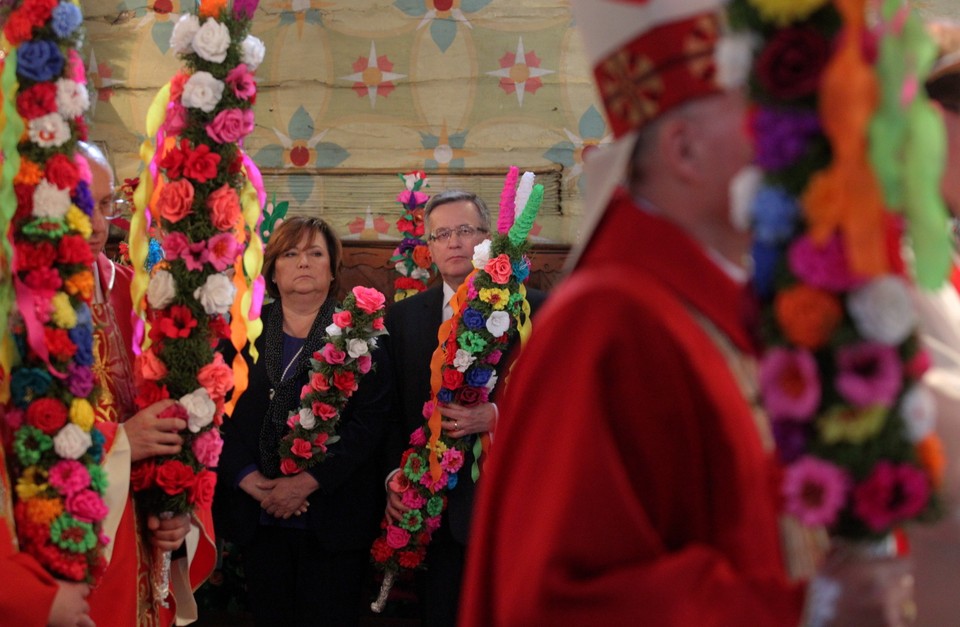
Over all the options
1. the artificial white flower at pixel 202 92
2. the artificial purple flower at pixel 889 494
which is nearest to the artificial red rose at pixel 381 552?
the artificial white flower at pixel 202 92

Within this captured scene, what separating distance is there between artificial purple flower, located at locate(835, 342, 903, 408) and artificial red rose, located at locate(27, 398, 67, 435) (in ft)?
7.14

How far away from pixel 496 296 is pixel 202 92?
1545 millimetres

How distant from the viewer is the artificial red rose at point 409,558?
470 cm

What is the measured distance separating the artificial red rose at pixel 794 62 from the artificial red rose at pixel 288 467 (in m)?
3.48

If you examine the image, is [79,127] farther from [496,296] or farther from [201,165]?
[496,296]

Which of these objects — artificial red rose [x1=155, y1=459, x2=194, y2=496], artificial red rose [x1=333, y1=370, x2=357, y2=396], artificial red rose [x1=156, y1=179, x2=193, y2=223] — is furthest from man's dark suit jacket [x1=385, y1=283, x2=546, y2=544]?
artificial red rose [x1=156, y1=179, x2=193, y2=223]

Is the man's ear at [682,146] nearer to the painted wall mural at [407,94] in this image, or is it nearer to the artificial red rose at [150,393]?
the artificial red rose at [150,393]

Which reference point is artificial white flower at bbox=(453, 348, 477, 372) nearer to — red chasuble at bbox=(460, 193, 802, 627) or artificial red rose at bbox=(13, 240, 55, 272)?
artificial red rose at bbox=(13, 240, 55, 272)

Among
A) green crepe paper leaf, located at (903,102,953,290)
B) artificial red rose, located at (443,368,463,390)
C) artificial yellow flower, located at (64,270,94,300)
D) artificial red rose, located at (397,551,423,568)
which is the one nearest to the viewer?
green crepe paper leaf, located at (903,102,953,290)

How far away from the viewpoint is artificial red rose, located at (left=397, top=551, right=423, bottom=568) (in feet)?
15.4

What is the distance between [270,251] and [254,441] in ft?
2.86

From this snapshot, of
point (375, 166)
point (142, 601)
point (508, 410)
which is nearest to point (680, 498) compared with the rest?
point (508, 410)

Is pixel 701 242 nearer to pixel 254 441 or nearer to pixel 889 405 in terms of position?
pixel 889 405

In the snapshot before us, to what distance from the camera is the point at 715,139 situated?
163 centimetres
